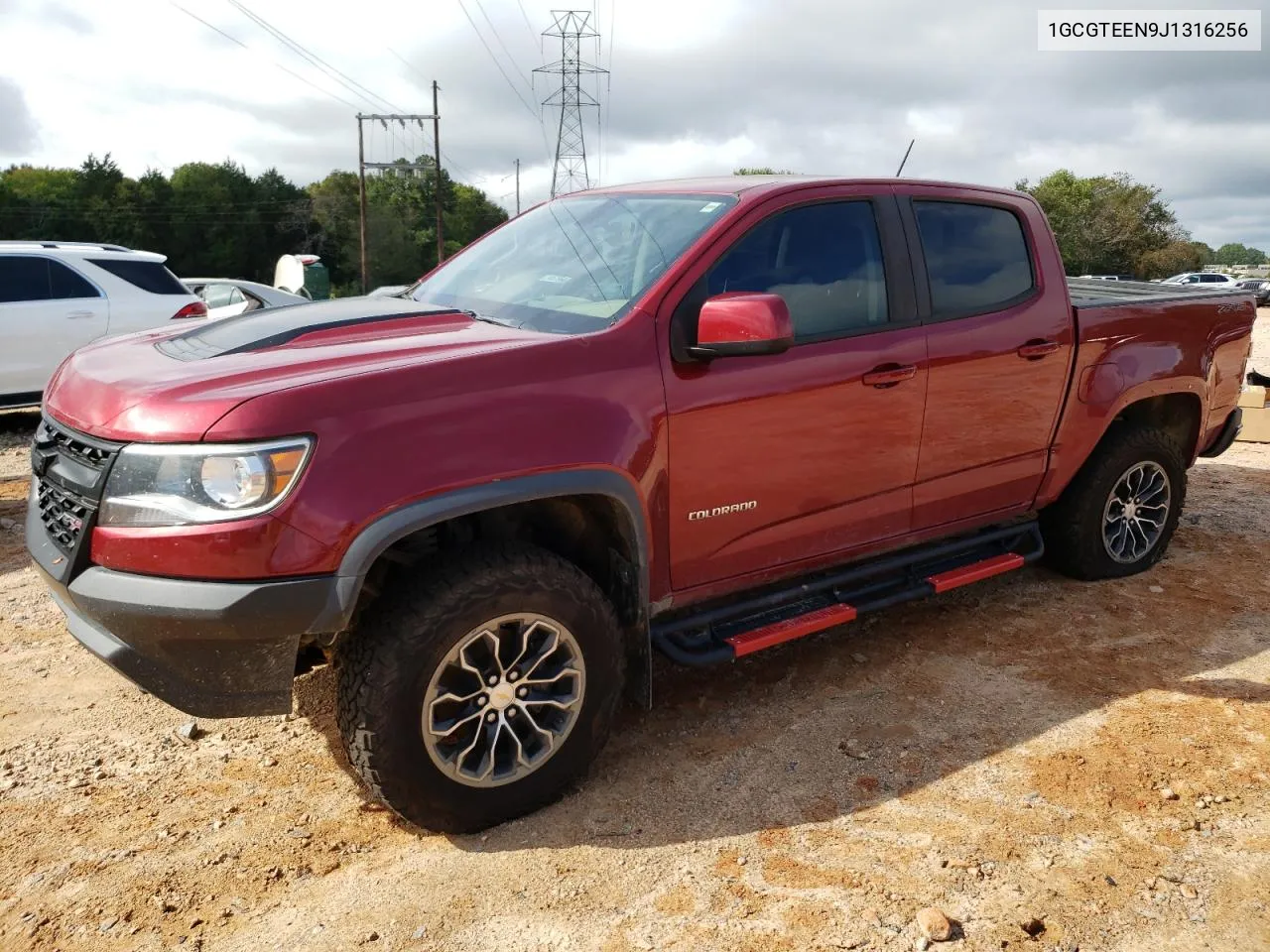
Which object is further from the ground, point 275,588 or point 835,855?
point 275,588

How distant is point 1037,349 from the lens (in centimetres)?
408

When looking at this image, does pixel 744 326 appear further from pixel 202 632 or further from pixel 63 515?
pixel 63 515

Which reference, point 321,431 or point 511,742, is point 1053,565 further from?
→ point 321,431

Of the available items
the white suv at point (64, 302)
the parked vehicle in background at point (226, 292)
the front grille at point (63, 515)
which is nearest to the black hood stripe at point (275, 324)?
the front grille at point (63, 515)

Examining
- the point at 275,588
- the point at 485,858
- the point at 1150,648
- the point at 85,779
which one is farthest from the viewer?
the point at 1150,648

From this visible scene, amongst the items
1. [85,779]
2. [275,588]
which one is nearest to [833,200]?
[275,588]

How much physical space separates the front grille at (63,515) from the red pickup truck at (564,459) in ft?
0.05

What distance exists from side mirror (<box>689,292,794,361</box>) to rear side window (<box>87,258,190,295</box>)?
25.7 feet

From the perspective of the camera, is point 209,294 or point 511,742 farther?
point 209,294

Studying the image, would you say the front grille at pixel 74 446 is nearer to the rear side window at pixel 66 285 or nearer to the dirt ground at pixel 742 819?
the dirt ground at pixel 742 819

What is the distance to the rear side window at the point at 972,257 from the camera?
386cm

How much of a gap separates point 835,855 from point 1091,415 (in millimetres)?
2582

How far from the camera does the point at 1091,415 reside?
441 cm

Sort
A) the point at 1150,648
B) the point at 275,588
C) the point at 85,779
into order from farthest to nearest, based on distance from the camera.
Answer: the point at 1150,648
the point at 85,779
the point at 275,588
